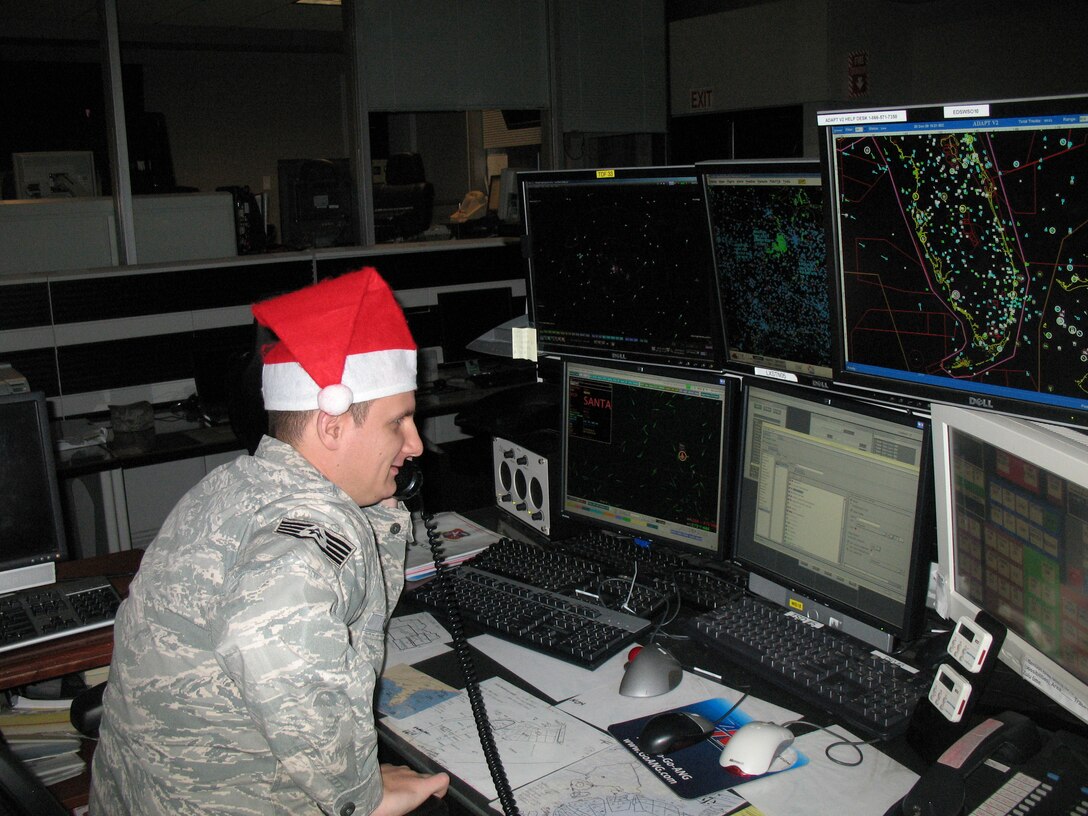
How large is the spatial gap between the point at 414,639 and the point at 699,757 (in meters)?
0.60

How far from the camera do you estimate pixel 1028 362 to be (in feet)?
4.18

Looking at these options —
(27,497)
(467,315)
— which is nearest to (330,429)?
(27,497)

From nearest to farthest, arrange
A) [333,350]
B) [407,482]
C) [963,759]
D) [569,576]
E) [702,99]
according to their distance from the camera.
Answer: [963,759]
[333,350]
[407,482]
[569,576]
[702,99]

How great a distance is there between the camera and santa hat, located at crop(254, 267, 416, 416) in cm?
129

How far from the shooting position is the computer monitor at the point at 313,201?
15.3 feet

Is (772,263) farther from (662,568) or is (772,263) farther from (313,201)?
(313,201)

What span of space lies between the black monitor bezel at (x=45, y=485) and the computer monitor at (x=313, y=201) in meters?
2.84

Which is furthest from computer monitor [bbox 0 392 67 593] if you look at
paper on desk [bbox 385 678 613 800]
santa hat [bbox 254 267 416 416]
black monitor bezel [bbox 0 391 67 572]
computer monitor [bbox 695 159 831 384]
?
computer monitor [bbox 695 159 831 384]

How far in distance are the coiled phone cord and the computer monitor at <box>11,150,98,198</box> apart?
3582 mm

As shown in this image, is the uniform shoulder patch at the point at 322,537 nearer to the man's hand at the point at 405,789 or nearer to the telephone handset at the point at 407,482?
the man's hand at the point at 405,789

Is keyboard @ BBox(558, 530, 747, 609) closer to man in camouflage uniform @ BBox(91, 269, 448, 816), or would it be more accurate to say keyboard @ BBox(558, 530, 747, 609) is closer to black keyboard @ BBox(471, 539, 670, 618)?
black keyboard @ BBox(471, 539, 670, 618)

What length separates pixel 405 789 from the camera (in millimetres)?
1271

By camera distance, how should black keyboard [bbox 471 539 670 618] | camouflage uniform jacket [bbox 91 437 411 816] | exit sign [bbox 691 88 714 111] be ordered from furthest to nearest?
1. exit sign [bbox 691 88 714 111]
2. black keyboard [bbox 471 539 670 618]
3. camouflage uniform jacket [bbox 91 437 411 816]

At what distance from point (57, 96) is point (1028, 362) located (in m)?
9.45
